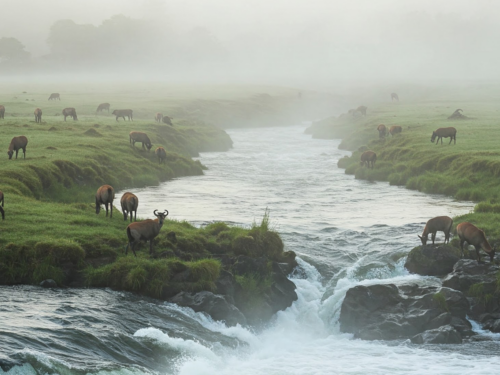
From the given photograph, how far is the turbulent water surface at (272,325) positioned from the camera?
15.7m

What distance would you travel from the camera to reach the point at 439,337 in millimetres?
18938

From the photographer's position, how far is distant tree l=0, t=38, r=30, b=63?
194625 mm

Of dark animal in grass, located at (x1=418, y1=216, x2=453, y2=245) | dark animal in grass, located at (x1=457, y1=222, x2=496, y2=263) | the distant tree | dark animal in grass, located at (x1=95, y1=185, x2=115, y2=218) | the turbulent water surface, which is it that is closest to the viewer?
the turbulent water surface

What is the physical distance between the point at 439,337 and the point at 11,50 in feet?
654

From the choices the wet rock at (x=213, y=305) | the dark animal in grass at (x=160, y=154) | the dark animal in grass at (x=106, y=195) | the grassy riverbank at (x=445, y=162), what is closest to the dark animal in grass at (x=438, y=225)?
the grassy riverbank at (x=445, y=162)

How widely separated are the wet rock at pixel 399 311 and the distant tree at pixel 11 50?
194 m

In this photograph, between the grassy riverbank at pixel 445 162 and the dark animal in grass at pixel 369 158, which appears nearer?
the grassy riverbank at pixel 445 162

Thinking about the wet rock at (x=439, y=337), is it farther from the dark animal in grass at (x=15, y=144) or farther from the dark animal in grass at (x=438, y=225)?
the dark animal in grass at (x=15, y=144)

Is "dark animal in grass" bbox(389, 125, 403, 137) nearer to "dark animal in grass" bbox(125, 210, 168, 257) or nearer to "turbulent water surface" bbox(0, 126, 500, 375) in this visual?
"turbulent water surface" bbox(0, 126, 500, 375)

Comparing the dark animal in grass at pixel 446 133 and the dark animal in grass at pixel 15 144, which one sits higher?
the dark animal in grass at pixel 446 133

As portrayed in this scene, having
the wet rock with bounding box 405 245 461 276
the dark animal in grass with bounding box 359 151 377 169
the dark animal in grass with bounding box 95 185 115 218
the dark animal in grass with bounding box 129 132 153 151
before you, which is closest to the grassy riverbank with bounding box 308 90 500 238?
the dark animal in grass with bounding box 359 151 377 169

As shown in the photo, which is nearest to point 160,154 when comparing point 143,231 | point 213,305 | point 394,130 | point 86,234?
point 394,130

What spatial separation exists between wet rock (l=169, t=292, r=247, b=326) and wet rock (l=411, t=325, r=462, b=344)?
204 inches

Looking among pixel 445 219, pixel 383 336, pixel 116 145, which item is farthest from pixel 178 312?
pixel 116 145
